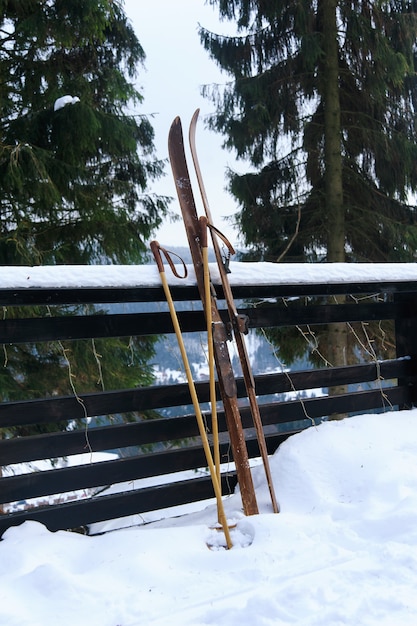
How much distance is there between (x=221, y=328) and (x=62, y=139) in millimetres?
4315

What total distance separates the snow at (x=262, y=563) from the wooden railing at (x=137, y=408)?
0.16 metres

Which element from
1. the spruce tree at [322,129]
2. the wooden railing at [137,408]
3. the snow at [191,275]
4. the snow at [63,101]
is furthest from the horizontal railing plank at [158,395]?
the spruce tree at [322,129]

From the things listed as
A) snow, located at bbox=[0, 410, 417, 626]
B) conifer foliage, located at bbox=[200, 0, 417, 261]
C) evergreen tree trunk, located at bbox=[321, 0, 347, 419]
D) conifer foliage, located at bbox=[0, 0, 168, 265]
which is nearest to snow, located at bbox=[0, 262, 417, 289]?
snow, located at bbox=[0, 410, 417, 626]

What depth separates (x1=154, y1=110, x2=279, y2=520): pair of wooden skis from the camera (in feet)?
7.32

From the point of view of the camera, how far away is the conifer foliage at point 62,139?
5.35 metres

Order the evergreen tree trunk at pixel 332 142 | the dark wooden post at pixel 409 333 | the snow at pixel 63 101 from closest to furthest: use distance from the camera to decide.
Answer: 1. the dark wooden post at pixel 409 333
2. the snow at pixel 63 101
3. the evergreen tree trunk at pixel 332 142

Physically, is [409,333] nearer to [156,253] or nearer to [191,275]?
[191,275]

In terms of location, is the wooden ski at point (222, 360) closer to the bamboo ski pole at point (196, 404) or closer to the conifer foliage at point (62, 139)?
the bamboo ski pole at point (196, 404)

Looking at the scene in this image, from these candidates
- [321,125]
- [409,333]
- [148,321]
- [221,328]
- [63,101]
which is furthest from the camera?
[321,125]

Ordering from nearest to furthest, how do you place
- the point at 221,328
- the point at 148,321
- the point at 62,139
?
the point at 221,328
the point at 148,321
the point at 62,139

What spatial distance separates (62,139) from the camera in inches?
222

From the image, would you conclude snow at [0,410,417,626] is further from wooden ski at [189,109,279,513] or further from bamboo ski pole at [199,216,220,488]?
bamboo ski pole at [199,216,220,488]

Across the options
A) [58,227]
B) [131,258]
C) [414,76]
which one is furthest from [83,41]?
[414,76]

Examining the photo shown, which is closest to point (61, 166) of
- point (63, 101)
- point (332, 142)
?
point (63, 101)
